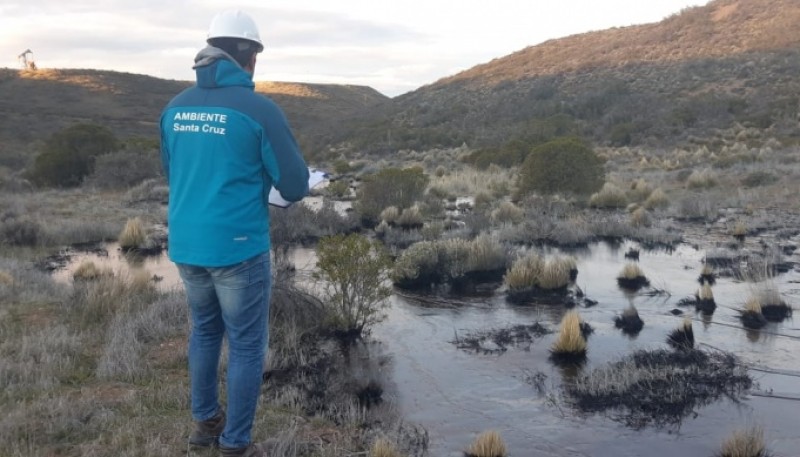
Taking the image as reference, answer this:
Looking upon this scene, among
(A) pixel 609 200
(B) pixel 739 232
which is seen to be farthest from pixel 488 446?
(A) pixel 609 200

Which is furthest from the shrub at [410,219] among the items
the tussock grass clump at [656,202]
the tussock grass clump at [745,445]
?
the tussock grass clump at [745,445]

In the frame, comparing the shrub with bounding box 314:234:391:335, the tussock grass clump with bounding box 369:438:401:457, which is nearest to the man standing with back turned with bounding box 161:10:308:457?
the tussock grass clump with bounding box 369:438:401:457

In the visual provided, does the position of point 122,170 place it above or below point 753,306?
below

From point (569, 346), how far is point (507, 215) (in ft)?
31.0

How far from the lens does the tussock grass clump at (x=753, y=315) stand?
27.3 ft

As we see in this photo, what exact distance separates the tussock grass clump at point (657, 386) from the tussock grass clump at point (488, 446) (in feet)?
3.90

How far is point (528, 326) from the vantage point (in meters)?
8.50

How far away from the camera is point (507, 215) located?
54.7 feet

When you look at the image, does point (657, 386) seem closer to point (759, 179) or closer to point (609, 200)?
point (609, 200)

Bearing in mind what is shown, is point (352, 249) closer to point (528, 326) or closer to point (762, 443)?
point (528, 326)

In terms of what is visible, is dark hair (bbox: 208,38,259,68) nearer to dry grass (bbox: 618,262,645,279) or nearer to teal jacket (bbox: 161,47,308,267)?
teal jacket (bbox: 161,47,308,267)

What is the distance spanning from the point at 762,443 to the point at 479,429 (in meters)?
1.92

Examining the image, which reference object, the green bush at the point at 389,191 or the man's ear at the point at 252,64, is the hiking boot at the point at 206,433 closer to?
the man's ear at the point at 252,64

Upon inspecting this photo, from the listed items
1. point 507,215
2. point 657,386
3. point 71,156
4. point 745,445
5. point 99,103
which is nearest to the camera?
point 745,445
